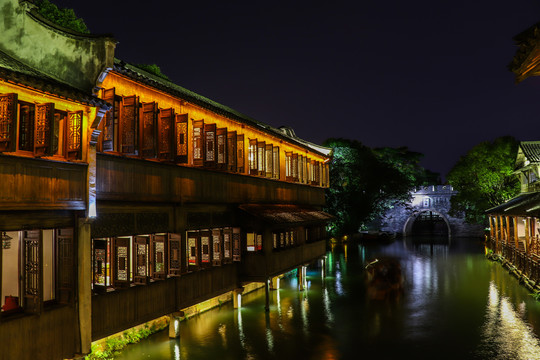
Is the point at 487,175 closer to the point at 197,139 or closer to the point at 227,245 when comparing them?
the point at 227,245

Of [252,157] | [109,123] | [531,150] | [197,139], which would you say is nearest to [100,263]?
[109,123]

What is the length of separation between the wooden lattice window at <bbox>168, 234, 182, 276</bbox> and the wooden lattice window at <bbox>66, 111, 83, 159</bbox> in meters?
4.87

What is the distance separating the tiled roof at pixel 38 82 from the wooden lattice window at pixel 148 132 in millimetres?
2122

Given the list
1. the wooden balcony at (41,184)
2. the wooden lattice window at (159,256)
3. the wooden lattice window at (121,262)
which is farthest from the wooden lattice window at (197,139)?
the wooden balcony at (41,184)

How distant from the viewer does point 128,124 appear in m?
11.9

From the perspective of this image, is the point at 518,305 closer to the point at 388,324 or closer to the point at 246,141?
the point at 388,324

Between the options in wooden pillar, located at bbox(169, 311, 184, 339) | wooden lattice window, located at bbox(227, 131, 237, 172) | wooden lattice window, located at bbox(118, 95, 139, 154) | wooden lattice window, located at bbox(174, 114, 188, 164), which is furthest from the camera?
wooden lattice window, located at bbox(227, 131, 237, 172)

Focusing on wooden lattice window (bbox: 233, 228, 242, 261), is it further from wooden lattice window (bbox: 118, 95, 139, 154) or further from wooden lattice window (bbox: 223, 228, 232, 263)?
wooden lattice window (bbox: 118, 95, 139, 154)

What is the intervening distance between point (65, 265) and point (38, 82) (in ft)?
13.0

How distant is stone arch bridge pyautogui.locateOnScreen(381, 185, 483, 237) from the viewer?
205ft

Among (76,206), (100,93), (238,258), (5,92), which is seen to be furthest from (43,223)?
(238,258)

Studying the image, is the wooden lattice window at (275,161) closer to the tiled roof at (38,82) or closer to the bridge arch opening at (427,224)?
the tiled roof at (38,82)

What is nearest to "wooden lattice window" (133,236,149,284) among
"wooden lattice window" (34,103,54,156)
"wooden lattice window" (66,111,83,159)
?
"wooden lattice window" (66,111,83,159)

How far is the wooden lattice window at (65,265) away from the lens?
10.1 metres
